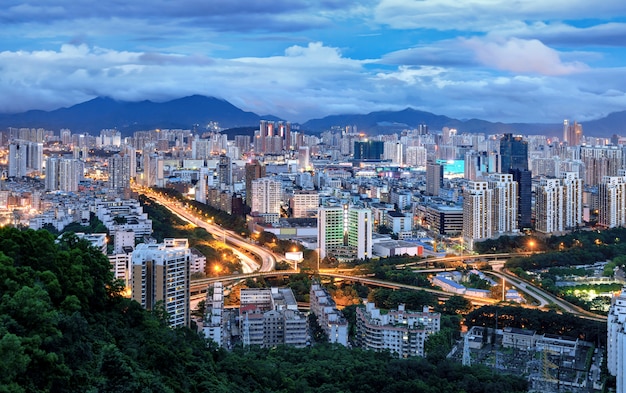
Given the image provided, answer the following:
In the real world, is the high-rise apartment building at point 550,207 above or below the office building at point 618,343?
above

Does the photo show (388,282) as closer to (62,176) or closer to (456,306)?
(456,306)

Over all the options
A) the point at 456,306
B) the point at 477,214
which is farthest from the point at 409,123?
the point at 456,306

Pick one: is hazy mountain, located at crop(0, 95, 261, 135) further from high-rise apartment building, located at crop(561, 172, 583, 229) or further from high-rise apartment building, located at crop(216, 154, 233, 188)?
high-rise apartment building, located at crop(561, 172, 583, 229)

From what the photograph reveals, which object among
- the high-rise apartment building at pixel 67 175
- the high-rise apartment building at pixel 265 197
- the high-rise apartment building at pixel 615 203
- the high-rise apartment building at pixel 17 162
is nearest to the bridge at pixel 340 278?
the high-rise apartment building at pixel 265 197

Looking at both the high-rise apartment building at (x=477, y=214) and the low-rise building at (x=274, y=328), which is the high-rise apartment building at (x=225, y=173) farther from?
the low-rise building at (x=274, y=328)

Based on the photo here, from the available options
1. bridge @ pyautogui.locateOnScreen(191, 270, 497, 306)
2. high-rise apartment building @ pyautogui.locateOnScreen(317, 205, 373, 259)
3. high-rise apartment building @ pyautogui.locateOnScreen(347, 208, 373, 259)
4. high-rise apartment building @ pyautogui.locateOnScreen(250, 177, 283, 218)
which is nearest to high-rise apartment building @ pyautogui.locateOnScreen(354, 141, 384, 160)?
high-rise apartment building @ pyautogui.locateOnScreen(250, 177, 283, 218)

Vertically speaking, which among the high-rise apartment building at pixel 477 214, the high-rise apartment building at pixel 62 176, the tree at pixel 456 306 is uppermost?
the high-rise apartment building at pixel 62 176
